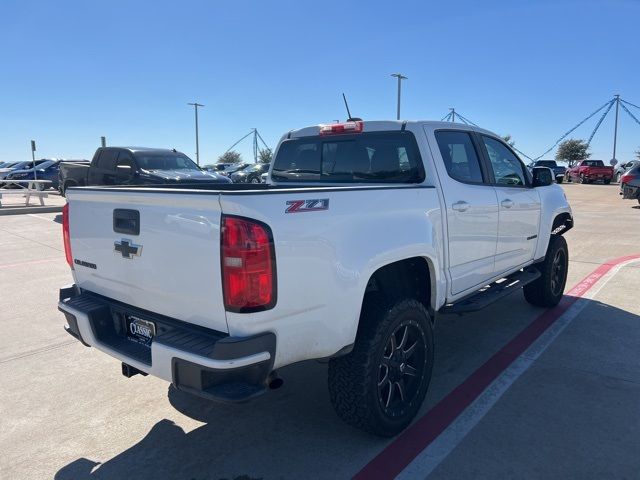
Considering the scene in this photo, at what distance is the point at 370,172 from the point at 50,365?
3099 mm

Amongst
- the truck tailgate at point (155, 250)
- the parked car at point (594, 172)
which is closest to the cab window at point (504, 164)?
the truck tailgate at point (155, 250)

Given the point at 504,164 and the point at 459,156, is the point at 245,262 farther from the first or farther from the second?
the point at 504,164

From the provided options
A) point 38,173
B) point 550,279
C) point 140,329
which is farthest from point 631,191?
point 38,173

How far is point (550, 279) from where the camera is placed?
218 inches

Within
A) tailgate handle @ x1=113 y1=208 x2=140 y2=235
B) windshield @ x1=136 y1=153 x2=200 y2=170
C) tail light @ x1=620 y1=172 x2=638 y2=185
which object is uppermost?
windshield @ x1=136 y1=153 x2=200 y2=170

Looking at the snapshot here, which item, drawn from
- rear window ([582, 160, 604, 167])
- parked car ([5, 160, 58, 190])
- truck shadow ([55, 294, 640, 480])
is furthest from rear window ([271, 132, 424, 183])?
rear window ([582, 160, 604, 167])

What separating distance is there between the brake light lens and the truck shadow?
1.96 metres

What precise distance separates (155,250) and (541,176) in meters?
3.99

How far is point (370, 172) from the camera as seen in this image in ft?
13.3

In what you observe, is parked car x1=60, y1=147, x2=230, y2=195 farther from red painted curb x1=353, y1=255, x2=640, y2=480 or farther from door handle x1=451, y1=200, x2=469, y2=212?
door handle x1=451, y1=200, x2=469, y2=212

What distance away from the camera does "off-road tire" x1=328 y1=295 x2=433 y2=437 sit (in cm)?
286

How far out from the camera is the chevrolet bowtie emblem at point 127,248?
2725mm

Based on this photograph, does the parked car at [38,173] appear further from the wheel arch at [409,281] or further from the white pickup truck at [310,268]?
the wheel arch at [409,281]

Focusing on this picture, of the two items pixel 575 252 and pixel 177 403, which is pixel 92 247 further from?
pixel 575 252
